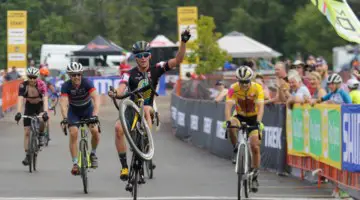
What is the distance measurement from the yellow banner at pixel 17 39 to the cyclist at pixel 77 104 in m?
34.4

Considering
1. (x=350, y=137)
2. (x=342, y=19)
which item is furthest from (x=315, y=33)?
(x=350, y=137)

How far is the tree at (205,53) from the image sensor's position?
46.3 m

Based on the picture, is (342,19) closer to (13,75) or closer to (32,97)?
(32,97)

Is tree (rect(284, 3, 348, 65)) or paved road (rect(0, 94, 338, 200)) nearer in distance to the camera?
paved road (rect(0, 94, 338, 200))

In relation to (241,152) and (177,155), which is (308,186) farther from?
(177,155)

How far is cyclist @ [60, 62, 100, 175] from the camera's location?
1586 cm

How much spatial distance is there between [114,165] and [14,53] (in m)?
29.9

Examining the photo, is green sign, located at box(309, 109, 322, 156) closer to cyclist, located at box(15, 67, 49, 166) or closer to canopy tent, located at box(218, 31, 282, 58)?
cyclist, located at box(15, 67, 49, 166)

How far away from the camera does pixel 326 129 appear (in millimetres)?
15797

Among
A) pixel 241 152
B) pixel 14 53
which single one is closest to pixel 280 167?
pixel 241 152

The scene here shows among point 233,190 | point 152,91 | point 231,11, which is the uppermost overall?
point 231,11

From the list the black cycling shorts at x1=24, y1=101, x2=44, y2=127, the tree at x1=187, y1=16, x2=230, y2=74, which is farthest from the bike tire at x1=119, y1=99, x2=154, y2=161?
the tree at x1=187, y1=16, x2=230, y2=74

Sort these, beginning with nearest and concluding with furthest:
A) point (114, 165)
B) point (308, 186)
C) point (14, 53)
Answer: point (308, 186) < point (114, 165) < point (14, 53)

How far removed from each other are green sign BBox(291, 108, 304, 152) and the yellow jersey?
2.60 metres
